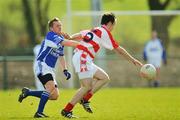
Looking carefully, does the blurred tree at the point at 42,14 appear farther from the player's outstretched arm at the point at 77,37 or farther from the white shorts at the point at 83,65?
the white shorts at the point at 83,65

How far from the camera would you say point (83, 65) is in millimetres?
14734

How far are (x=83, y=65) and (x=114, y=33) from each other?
18240mm

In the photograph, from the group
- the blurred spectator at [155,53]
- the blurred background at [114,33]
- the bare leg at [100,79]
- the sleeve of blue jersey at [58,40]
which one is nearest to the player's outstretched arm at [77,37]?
the sleeve of blue jersey at [58,40]

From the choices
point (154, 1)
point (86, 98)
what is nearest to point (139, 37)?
point (154, 1)

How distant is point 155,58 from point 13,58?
5904 millimetres

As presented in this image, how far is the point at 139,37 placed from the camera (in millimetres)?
36562

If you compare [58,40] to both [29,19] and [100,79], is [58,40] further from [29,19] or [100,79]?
[29,19]

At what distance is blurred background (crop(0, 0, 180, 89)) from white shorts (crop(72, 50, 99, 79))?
1303 centimetres

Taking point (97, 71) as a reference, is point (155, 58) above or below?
below

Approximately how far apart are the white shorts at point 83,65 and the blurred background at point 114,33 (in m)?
13.0

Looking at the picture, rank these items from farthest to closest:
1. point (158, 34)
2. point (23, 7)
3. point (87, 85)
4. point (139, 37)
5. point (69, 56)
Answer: point (23, 7), point (139, 37), point (158, 34), point (69, 56), point (87, 85)

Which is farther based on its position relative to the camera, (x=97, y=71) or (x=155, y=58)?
(x=155, y=58)

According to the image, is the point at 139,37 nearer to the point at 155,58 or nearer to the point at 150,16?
→ the point at 150,16

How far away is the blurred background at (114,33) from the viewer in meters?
30.9
